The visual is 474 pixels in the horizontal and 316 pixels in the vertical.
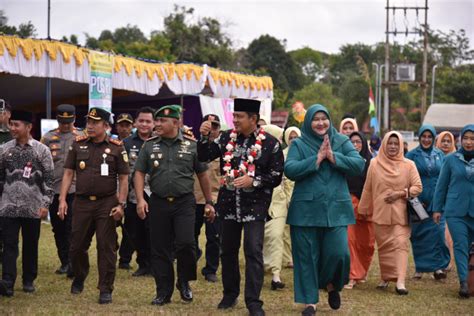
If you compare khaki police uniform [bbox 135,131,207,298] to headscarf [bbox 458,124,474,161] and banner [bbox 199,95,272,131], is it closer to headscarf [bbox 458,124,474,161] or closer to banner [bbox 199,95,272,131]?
headscarf [bbox 458,124,474,161]

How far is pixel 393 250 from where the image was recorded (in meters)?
9.77

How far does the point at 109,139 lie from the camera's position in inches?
330

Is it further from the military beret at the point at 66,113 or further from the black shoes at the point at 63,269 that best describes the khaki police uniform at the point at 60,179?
the military beret at the point at 66,113

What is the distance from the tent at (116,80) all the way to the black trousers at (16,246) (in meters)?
6.60

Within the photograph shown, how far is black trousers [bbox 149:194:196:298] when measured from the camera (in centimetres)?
801

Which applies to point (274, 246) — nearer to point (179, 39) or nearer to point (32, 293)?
point (32, 293)

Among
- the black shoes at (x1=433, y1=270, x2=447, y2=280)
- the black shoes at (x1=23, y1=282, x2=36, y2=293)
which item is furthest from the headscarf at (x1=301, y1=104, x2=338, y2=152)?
the black shoes at (x1=433, y1=270, x2=447, y2=280)

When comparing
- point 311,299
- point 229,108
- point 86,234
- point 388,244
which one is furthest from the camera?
point 229,108

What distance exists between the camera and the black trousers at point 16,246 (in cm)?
851

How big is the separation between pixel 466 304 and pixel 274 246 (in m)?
2.34

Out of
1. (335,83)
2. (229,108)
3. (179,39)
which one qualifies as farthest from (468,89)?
(335,83)

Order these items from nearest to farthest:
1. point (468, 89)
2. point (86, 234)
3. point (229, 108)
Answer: point (86, 234)
point (229, 108)
point (468, 89)

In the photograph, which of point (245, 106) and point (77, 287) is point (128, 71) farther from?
point (245, 106)

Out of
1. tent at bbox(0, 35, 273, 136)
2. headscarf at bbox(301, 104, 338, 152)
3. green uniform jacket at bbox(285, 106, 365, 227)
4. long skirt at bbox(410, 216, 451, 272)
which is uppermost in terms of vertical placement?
tent at bbox(0, 35, 273, 136)
